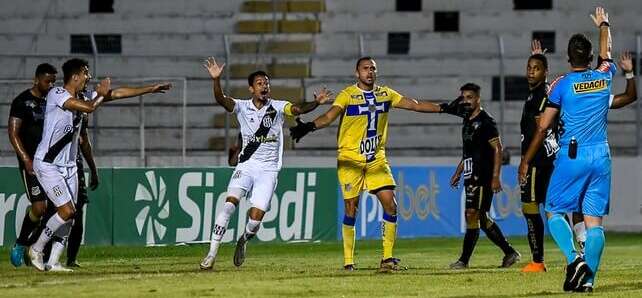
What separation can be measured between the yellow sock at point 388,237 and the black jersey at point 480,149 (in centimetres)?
126

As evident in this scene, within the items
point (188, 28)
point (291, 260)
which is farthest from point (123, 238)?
→ point (188, 28)

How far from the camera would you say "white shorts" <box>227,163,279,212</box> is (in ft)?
50.3

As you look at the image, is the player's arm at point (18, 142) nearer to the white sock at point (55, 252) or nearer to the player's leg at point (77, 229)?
the player's leg at point (77, 229)

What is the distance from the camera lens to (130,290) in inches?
475

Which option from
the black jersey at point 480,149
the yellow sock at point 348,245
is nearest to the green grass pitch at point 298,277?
the yellow sock at point 348,245

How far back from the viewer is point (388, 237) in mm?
14953

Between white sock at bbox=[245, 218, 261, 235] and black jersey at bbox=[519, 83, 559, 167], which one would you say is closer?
black jersey at bbox=[519, 83, 559, 167]

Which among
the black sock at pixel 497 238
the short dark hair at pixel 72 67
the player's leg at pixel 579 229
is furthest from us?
the black sock at pixel 497 238

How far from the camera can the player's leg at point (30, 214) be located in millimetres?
15406

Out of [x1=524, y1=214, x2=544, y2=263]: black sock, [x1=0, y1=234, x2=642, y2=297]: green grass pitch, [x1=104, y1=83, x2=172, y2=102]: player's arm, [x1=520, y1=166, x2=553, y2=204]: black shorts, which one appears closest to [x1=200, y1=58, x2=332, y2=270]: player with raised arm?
[x1=0, y1=234, x2=642, y2=297]: green grass pitch

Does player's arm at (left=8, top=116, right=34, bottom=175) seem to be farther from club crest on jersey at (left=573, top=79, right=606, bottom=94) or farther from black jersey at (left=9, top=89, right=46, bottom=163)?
club crest on jersey at (left=573, top=79, right=606, bottom=94)

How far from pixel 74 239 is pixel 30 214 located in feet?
2.31

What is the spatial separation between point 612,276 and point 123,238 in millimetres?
8956

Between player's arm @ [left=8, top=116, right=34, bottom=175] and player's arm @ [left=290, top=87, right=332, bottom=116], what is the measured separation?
2807 mm
